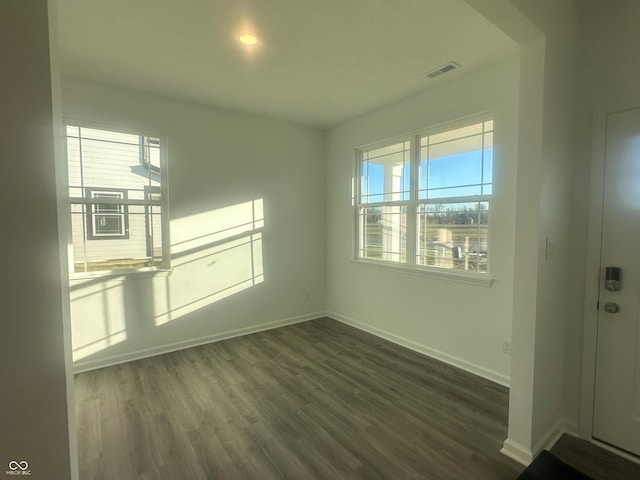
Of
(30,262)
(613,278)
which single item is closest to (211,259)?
(30,262)

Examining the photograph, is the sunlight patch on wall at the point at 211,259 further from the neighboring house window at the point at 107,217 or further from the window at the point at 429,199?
the window at the point at 429,199

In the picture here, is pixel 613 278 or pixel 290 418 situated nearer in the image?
pixel 613 278

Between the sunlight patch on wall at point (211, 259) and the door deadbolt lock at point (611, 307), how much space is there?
3.35 meters

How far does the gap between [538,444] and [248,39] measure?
3332mm

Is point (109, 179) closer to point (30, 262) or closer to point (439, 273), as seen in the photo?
point (30, 262)

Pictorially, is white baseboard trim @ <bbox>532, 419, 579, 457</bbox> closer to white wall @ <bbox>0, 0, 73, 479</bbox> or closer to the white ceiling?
white wall @ <bbox>0, 0, 73, 479</bbox>

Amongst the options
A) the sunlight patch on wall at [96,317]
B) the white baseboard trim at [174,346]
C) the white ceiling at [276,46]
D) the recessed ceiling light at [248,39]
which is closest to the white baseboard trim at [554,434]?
the white ceiling at [276,46]

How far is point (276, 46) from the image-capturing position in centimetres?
234

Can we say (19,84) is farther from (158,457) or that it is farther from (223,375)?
(223,375)

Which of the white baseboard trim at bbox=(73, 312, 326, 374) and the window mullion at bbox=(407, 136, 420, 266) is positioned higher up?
the window mullion at bbox=(407, 136, 420, 266)

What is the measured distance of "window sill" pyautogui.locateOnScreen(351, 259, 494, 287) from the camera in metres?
2.80

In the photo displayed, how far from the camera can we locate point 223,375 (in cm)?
287

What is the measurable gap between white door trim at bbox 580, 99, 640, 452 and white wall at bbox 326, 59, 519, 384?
0.64m
